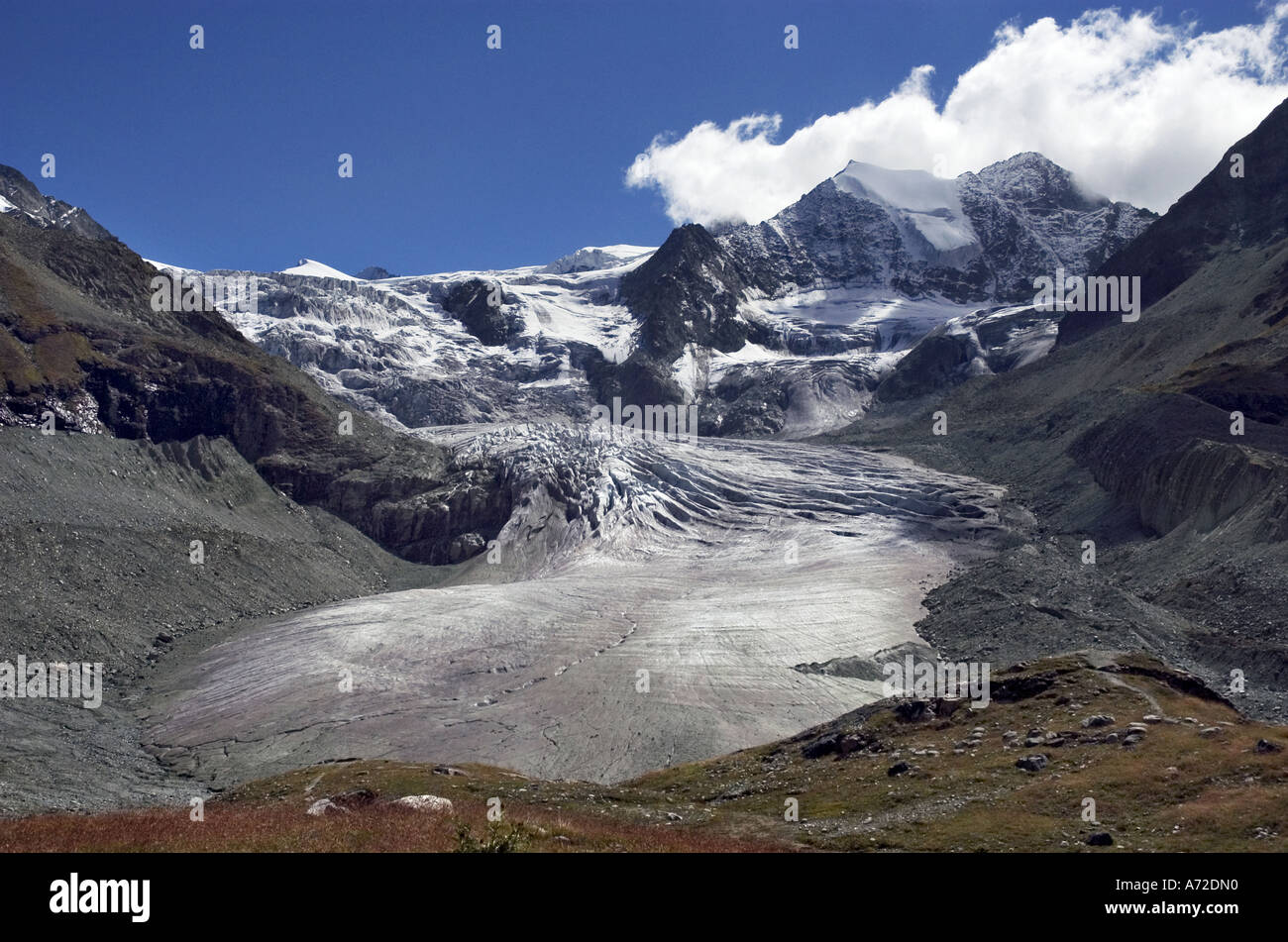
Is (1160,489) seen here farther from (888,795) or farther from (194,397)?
(194,397)

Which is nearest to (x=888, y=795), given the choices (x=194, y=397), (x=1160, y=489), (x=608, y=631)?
(x=608, y=631)

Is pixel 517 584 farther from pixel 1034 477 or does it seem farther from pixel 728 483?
pixel 1034 477

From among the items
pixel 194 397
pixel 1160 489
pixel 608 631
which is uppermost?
pixel 194 397

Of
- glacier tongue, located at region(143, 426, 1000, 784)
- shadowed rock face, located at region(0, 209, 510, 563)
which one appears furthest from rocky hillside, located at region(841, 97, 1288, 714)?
shadowed rock face, located at region(0, 209, 510, 563)

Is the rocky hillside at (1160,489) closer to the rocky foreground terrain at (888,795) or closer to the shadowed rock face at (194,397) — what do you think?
the rocky foreground terrain at (888,795)

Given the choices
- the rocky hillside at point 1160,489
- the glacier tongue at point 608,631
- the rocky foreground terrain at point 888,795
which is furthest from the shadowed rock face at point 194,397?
the rocky foreground terrain at point 888,795

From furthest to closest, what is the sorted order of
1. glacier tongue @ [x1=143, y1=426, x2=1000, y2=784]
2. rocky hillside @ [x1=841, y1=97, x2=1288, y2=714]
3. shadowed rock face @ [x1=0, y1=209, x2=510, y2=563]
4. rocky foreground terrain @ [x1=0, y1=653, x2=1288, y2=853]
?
shadowed rock face @ [x1=0, y1=209, x2=510, y2=563]
rocky hillside @ [x1=841, y1=97, x2=1288, y2=714]
glacier tongue @ [x1=143, y1=426, x2=1000, y2=784]
rocky foreground terrain @ [x1=0, y1=653, x2=1288, y2=853]

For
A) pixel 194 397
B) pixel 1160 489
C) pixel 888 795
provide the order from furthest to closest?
Result: pixel 194 397 → pixel 1160 489 → pixel 888 795

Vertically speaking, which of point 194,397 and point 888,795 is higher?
point 194,397

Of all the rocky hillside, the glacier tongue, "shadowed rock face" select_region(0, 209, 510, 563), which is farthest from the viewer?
"shadowed rock face" select_region(0, 209, 510, 563)

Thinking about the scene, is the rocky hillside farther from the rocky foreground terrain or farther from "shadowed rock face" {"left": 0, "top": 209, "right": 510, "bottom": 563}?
"shadowed rock face" {"left": 0, "top": 209, "right": 510, "bottom": 563}
